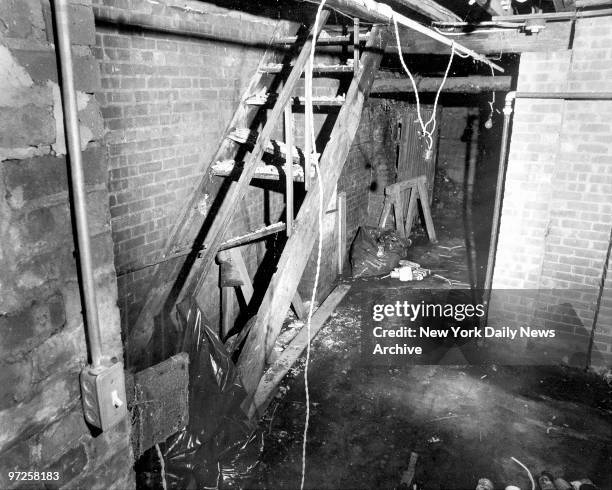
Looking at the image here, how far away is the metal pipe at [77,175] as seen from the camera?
5.16 feet

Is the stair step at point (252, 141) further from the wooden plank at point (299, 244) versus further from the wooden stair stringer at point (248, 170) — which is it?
the wooden stair stringer at point (248, 170)

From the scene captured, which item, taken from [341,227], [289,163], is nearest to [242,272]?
[289,163]

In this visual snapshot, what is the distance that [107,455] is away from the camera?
6.86 feet

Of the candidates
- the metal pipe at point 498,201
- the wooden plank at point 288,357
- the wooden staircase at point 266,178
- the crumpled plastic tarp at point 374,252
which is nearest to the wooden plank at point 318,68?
the wooden staircase at point 266,178

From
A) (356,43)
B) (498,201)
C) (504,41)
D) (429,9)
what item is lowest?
(498,201)

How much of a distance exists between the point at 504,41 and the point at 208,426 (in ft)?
16.2

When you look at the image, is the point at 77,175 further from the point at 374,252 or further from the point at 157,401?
the point at 374,252

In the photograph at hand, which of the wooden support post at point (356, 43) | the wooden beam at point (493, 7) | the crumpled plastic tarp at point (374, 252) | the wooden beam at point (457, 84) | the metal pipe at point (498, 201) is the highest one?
the wooden beam at point (493, 7)

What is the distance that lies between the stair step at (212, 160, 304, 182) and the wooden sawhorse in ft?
16.1

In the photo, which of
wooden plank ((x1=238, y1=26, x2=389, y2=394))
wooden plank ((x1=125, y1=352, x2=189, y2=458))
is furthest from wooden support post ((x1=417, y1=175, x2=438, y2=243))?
wooden plank ((x1=125, y1=352, x2=189, y2=458))

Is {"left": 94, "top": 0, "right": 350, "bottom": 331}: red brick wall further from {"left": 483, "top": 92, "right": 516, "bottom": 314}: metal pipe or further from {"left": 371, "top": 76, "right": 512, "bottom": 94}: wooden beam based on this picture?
{"left": 483, "top": 92, "right": 516, "bottom": 314}: metal pipe

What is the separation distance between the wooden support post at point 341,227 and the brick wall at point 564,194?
2787mm

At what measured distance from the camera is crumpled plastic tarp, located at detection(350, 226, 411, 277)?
326 inches

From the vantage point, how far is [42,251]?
1699 millimetres
